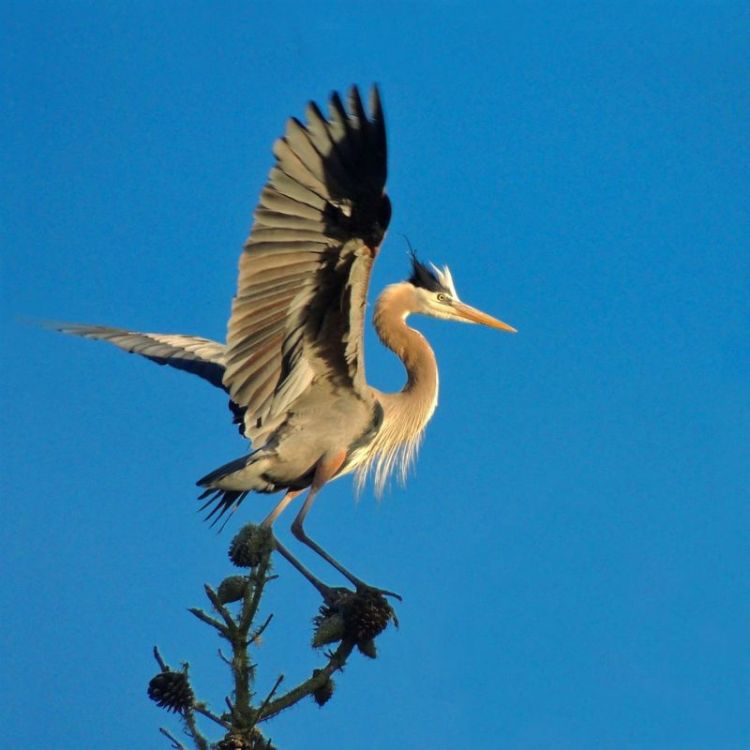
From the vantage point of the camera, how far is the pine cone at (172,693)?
4.19m

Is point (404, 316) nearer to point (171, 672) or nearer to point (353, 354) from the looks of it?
point (353, 354)

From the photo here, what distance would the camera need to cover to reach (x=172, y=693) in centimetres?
419

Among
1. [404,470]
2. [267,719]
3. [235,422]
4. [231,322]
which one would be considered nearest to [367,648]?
[267,719]

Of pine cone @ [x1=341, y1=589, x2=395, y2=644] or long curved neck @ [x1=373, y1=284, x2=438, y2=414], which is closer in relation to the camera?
pine cone @ [x1=341, y1=589, x2=395, y2=644]

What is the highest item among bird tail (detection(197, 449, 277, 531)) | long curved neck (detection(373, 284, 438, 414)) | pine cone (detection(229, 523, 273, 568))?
long curved neck (detection(373, 284, 438, 414))

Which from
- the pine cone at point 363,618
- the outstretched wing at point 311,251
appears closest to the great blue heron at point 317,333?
the outstretched wing at point 311,251

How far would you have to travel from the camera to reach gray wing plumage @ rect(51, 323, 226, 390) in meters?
8.27

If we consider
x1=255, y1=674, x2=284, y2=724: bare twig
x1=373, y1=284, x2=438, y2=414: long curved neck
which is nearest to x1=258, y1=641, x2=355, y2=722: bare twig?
x1=255, y1=674, x2=284, y2=724: bare twig

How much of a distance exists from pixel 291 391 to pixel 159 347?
7.02ft

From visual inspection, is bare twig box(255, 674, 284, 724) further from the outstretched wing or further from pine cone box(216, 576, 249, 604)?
the outstretched wing

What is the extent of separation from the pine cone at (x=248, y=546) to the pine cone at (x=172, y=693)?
2.12ft

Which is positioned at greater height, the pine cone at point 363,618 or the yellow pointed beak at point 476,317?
the yellow pointed beak at point 476,317

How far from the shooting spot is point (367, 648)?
189 inches

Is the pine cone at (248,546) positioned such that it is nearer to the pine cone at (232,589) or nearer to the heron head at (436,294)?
the pine cone at (232,589)
